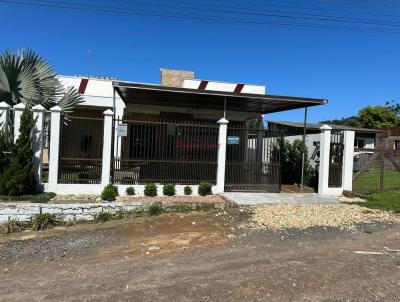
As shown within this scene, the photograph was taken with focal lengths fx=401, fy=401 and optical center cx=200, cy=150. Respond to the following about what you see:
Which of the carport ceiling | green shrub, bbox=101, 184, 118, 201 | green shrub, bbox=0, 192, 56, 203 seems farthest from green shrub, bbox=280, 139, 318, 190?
green shrub, bbox=0, 192, 56, 203

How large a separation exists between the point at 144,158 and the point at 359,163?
1280cm

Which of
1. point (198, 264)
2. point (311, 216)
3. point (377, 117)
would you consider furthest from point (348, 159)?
point (377, 117)

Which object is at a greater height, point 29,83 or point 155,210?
point 29,83

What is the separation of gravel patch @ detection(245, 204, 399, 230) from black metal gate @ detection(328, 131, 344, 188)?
6.68ft

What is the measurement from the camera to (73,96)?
1346 centimetres

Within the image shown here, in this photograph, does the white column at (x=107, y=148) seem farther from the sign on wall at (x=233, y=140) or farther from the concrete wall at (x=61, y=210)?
the sign on wall at (x=233, y=140)

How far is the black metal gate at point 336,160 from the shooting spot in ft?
43.8

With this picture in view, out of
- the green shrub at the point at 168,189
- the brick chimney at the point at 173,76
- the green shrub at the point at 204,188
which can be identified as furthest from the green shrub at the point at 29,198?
the brick chimney at the point at 173,76

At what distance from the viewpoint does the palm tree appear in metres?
12.1

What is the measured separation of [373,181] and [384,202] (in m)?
5.81

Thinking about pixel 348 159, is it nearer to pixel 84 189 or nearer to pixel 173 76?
pixel 84 189

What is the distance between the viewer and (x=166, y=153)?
12391 millimetres

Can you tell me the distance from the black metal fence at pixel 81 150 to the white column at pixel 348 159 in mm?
7884

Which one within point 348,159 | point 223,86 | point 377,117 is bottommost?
point 348,159
